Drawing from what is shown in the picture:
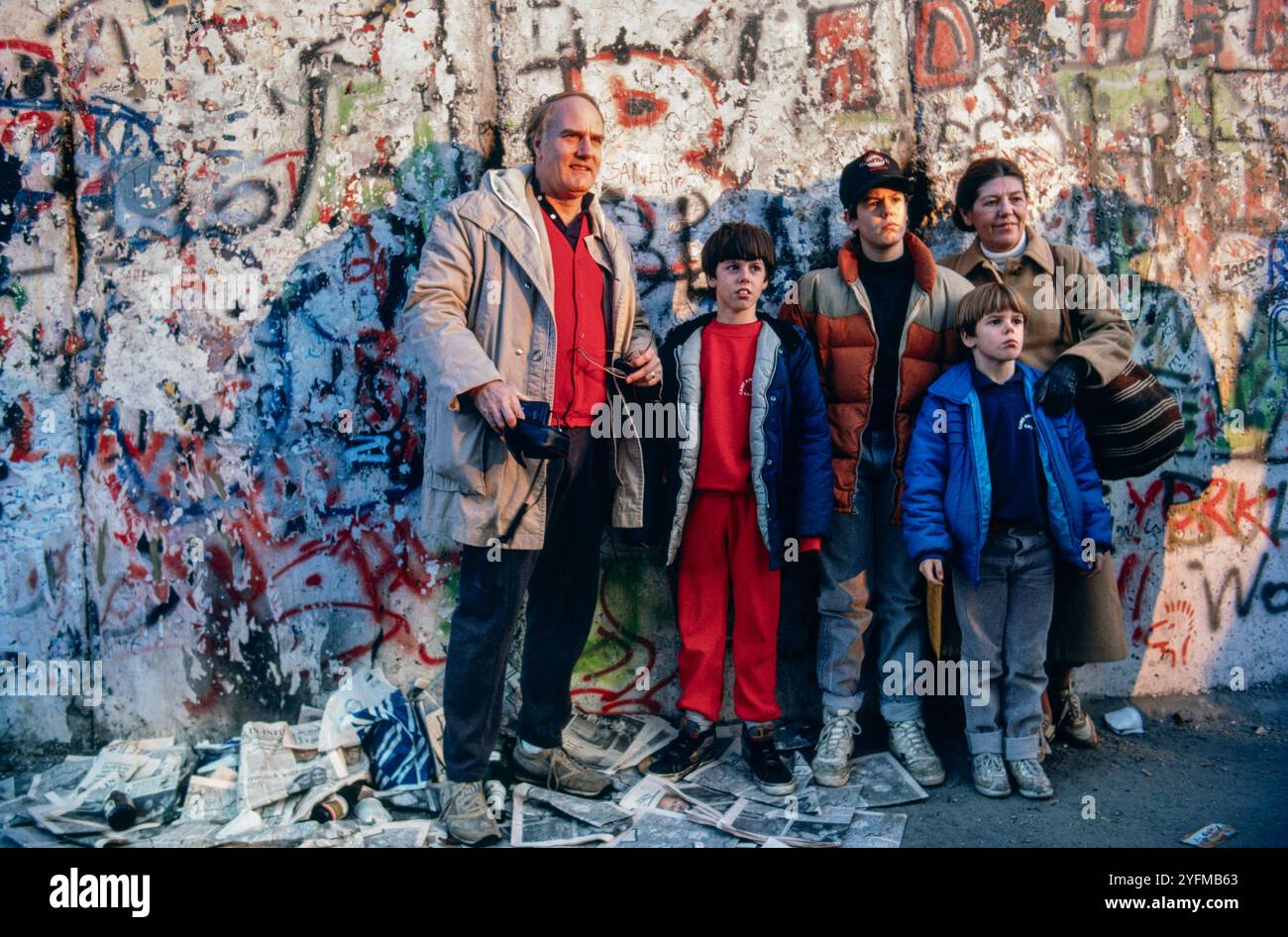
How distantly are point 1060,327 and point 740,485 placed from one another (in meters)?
1.47

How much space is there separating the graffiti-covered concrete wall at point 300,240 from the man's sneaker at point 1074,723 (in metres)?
1.68

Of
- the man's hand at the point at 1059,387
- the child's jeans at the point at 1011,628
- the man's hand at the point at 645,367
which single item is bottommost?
the child's jeans at the point at 1011,628

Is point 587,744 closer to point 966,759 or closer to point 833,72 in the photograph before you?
point 966,759

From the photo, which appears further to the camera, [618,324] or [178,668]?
[178,668]

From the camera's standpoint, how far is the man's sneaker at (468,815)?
3318 mm

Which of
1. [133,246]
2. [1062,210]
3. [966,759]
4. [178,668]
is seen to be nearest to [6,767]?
[178,668]

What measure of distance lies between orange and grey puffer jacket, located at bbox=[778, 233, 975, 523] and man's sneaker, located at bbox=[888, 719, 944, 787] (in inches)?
34.3

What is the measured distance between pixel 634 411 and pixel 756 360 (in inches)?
20.6

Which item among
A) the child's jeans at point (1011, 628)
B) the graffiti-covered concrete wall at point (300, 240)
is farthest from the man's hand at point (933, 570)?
the graffiti-covered concrete wall at point (300, 240)

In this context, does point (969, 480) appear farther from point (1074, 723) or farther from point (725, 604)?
point (1074, 723)

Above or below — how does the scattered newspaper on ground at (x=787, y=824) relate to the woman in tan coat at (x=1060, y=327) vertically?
below

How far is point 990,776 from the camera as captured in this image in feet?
11.9

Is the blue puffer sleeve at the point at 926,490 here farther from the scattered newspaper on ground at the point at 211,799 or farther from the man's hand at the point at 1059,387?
the scattered newspaper on ground at the point at 211,799

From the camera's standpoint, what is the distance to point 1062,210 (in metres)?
4.36
